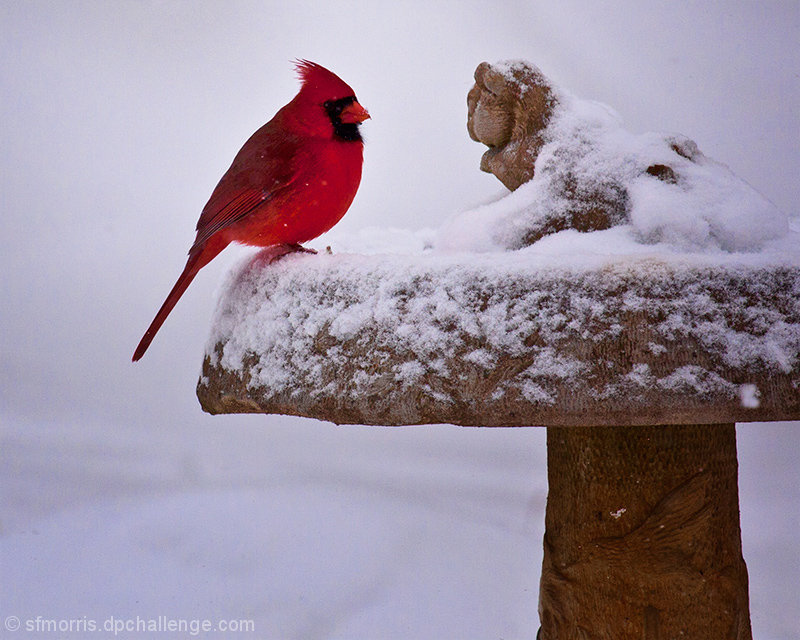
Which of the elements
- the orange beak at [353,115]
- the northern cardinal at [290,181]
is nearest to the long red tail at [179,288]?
the northern cardinal at [290,181]

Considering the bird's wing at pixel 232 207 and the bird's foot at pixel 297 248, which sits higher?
the bird's wing at pixel 232 207

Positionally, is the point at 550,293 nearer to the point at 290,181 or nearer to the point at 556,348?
the point at 556,348

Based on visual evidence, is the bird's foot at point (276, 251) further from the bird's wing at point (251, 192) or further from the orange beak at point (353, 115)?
the orange beak at point (353, 115)

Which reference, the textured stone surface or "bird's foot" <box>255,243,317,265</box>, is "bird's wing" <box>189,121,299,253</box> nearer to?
"bird's foot" <box>255,243,317,265</box>

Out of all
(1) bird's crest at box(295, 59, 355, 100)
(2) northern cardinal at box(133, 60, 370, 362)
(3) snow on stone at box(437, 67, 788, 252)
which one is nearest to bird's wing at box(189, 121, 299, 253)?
(2) northern cardinal at box(133, 60, 370, 362)

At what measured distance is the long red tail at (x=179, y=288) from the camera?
1243 millimetres

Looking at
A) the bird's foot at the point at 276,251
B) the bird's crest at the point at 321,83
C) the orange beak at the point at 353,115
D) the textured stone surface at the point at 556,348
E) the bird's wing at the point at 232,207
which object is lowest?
the textured stone surface at the point at 556,348

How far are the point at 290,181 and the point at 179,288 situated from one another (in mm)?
228

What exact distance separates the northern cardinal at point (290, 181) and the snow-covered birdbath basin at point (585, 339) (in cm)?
7

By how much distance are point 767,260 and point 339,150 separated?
0.63m

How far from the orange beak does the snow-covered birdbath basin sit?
0.21 meters

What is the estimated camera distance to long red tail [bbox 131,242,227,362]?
1243 millimetres

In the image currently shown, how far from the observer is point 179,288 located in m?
1.25

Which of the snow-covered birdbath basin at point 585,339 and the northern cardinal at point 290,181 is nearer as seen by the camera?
the snow-covered birdbath basin at point 585,339
